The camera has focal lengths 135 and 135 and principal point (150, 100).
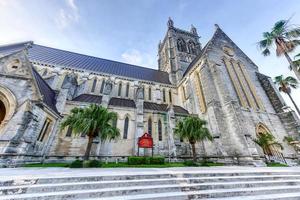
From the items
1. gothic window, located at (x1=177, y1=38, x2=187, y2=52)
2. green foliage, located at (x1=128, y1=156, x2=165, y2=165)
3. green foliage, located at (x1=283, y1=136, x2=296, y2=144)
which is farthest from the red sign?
gothic window, located at (x1=177, y1=38, x2=187, y2=52)

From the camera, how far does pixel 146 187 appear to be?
498 centimetres

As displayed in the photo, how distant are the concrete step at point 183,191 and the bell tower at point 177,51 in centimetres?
2209

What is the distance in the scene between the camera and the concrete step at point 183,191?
4176 millimetres

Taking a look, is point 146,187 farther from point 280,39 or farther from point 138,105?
point 280,39

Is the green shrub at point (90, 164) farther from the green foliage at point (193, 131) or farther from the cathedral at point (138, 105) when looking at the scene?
the green foliage at point (193, 131)

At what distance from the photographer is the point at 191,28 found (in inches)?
1619

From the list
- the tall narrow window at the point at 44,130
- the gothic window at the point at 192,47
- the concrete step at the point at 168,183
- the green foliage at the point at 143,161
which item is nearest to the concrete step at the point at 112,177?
the concrete step at the point at 168,183

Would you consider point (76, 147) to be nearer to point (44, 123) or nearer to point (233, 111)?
point (44, 123)

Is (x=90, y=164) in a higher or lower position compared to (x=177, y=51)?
lower

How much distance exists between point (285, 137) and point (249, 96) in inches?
242

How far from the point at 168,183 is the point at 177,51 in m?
30.1

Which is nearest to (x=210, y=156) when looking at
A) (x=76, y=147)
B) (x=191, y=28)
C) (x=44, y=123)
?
(x=76, y=147)

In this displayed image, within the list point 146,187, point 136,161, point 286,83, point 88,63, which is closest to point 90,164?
point 136,161

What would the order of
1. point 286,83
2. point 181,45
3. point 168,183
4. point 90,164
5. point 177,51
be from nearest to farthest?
point 168,183, point 90,164, point 286,83, point 177,51, point 181,45
